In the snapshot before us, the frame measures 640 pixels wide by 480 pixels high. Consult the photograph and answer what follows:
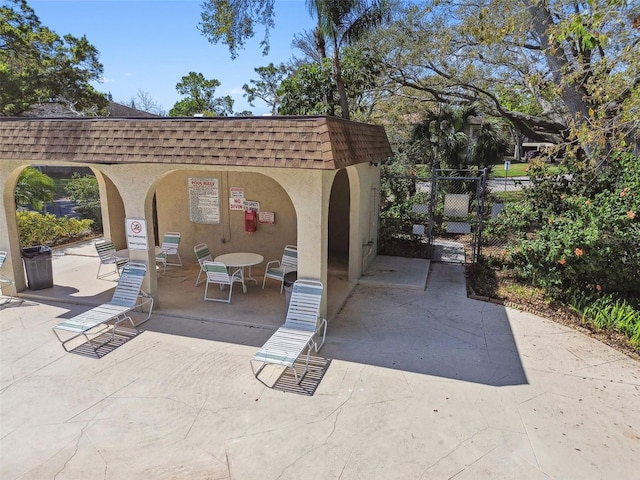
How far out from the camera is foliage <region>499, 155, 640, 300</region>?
7719mm

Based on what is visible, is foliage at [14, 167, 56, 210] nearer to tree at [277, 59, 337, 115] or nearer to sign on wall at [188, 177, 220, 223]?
sign on wall at [188, 177, 220, 223]

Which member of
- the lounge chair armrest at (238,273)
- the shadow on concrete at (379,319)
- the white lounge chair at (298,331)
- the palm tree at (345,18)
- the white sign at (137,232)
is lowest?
the shadow on concrete at (379,319)

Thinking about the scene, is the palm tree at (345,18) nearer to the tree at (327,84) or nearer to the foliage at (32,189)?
the tree at (327,84)

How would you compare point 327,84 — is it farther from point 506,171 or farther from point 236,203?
point 506,171

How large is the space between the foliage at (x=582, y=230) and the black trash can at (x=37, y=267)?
9.94m

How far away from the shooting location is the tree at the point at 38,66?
70.8ft

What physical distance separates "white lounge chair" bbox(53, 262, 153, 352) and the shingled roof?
206cm

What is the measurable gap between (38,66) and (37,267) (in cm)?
1944

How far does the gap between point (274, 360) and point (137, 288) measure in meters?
3.43

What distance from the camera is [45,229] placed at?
1277cm

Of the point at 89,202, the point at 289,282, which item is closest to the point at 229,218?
the point at 289,282

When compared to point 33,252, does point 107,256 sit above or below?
below

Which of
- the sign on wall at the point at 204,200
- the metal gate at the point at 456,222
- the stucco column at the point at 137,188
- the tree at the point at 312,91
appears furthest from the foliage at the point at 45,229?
the metal gate at the point at 456,222

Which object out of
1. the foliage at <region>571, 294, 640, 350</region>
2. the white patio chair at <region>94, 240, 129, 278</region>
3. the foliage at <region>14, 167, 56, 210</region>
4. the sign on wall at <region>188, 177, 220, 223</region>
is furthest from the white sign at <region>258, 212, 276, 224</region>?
the foliage at <region>14, 167, 56, 210</region>
